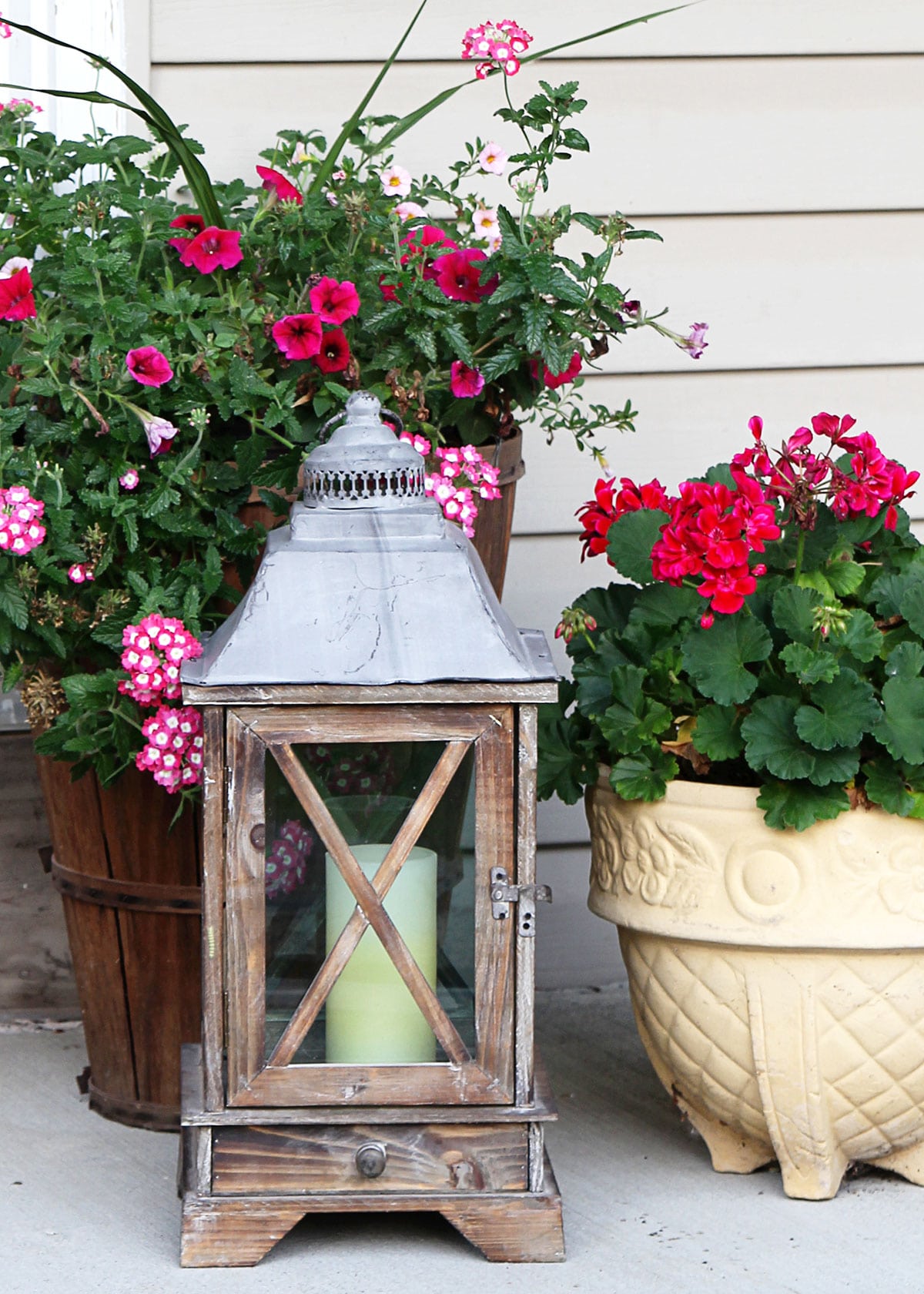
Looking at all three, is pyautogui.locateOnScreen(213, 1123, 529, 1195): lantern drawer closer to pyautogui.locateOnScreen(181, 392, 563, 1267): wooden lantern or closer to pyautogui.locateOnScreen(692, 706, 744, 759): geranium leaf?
pyautogui.locateOnScreen(181, 392, 563, 1267): wooden lantern

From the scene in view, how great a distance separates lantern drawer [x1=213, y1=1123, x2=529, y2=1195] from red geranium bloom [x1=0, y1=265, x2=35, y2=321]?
0.88 m

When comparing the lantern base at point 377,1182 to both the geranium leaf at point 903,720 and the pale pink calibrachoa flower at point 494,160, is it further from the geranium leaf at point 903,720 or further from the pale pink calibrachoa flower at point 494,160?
the pale pink calibrachoa flower at point 494,160

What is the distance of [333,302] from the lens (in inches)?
65.1

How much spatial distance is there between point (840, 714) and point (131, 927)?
0.87m

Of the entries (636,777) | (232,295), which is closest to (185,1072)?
(636,777)

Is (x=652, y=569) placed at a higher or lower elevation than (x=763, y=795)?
higher

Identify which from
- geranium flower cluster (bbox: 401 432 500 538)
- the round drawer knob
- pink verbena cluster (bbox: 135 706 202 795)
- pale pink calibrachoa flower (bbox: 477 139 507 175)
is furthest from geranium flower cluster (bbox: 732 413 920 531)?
the round drawer knob

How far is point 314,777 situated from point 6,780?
3.18 feet

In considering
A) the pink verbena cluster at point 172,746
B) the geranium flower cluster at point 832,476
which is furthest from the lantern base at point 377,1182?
the geranium flower cluster at point 832,476

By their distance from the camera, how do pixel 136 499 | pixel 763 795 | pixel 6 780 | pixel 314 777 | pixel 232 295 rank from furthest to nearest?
pixel 6 780 → pixel 232 295 → pixel 136 499 → pixel 763 795 → pixel 314 777

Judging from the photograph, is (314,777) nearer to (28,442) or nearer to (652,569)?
(652,569)

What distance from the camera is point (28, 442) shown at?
5.44ft

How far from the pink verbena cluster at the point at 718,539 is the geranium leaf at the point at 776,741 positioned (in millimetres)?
104

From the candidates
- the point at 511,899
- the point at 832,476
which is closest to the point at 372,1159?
the point at 511,899
